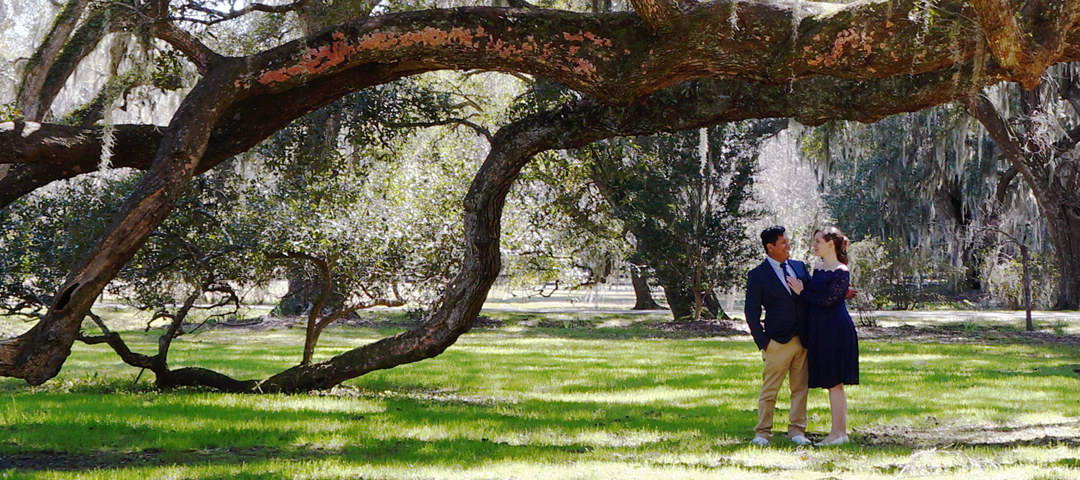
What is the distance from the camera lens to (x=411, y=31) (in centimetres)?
681

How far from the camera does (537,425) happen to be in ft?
27.0

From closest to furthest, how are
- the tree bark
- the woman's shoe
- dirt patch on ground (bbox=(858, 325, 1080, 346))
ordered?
the tree bark
the woman's shoe
dirt patch on ground (bbox=(858, 325, 1080, 346))

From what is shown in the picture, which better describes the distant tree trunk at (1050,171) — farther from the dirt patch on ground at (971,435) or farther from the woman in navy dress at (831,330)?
the woman in navy dress at (831,330)

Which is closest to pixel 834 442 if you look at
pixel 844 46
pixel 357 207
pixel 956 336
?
pixel 844 46

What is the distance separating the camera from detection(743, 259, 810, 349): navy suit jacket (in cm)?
734

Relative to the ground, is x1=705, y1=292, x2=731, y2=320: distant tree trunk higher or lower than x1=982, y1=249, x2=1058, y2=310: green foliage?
lower

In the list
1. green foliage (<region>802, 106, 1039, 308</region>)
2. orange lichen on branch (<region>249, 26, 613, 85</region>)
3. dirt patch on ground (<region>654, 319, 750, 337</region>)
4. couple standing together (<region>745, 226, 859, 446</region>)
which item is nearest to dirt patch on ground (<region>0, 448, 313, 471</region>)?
orange lichen on branch (<region>249, 26, 613, 85</region>)

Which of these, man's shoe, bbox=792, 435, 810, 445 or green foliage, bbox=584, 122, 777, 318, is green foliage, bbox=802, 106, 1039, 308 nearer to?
green foliage, bbox=584, 122, 777, 318

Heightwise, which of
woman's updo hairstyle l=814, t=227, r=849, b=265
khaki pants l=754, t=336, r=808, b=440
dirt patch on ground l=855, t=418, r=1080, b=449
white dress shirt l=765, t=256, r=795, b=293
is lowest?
dirt patch on ground l=855, t=418, r=1080, b=449

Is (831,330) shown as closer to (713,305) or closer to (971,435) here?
(971,435)

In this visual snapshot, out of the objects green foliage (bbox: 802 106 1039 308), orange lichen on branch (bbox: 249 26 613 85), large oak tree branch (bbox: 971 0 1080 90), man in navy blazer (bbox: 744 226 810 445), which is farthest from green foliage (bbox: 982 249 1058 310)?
orange lichen on branch (bbox: 249 26 613 85)

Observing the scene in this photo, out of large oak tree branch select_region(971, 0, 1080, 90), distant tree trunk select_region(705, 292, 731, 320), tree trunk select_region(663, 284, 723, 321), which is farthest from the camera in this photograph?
distant tree trunk select_region(705, 292, 731, 320)

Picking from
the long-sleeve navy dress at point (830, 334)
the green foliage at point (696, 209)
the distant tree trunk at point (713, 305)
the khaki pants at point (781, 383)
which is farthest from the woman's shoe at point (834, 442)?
the distant tree trunk at point (713, 305)

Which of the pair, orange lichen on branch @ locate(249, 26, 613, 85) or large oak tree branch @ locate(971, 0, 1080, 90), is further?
orange lichen on branch @ locate(249, 26, 613, 85)
